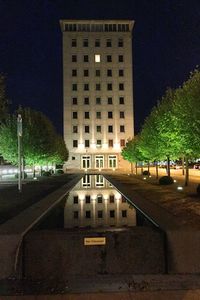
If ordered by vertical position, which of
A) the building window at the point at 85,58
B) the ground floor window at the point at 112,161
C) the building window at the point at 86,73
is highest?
the building window at the point at 85,58

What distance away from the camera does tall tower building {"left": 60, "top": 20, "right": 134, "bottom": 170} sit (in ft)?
336

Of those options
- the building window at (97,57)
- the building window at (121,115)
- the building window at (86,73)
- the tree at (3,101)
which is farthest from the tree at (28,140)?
the building window at (97,57)

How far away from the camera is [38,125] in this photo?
51406 mm

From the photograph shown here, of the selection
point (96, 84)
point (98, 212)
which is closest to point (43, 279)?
point (98, 212)

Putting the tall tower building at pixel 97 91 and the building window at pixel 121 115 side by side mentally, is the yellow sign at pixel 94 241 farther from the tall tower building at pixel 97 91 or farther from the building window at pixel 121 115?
the building window at pixel 121 115

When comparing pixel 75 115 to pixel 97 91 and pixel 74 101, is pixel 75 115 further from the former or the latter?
pixel 97 91

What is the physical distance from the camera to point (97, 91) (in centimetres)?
10325

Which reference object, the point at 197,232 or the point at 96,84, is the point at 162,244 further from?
the point at 96,84

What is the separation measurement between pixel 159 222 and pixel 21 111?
41.7 m

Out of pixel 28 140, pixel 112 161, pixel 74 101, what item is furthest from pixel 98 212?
pixel 74 101

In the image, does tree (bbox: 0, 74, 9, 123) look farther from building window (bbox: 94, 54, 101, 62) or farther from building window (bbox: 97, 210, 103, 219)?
building window (bbox: 94, 54, 101, 62)

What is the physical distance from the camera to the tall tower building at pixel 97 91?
102m

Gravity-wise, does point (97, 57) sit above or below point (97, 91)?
above

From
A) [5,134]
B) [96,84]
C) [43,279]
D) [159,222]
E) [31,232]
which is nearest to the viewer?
[43,279]
